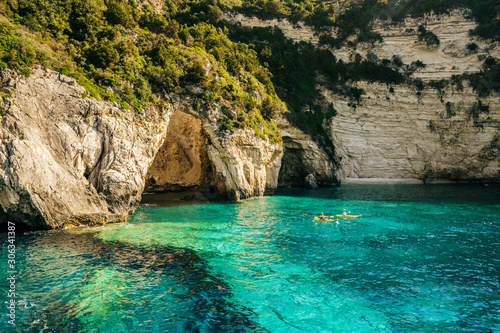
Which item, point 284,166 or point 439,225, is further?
point 284,166

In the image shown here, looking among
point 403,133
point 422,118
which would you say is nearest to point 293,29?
point 403,133

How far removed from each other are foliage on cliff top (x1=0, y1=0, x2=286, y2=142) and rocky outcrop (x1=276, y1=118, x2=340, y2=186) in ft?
15.3

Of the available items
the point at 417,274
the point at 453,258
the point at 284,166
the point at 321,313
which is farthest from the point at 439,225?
the point at 284,166

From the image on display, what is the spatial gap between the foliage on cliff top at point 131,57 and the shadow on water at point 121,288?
12.6 metres

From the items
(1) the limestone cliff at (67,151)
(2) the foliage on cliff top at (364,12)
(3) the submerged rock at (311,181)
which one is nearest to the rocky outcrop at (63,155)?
(1) the limestone cliff at (67,151)

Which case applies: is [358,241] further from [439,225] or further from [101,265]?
[101,265]

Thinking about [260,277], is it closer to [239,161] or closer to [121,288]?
[121,288]

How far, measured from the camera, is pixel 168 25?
35.8 meters

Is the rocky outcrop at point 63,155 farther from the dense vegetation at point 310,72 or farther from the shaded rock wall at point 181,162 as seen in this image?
the dense vegetation at point 310,72

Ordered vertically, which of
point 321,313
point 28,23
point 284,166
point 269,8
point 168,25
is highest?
point 269,8

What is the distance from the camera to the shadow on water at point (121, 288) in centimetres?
899

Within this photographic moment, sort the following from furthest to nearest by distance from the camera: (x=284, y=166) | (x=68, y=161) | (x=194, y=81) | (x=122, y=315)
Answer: (x=284, y=166)
(x=194, y=81)
(x=68, y=161)
(x=122, y=315)

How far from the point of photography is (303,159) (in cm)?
4903

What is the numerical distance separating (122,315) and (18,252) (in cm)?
870
